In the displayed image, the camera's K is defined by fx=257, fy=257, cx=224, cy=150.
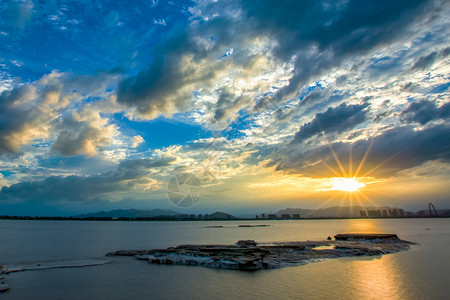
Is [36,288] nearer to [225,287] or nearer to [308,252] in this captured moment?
[225,287]

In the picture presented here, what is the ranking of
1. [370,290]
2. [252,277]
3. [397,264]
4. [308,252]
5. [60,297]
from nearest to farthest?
[60,297]
[370,290]
[252,277]
[397,264]
[308,252]

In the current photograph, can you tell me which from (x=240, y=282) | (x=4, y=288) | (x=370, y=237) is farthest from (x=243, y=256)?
(x=370, y=237)

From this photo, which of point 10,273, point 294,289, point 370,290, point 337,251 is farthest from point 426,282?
point 10,273

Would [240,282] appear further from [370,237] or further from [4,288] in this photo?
[370,237]

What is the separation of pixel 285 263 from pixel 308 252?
13010 mm

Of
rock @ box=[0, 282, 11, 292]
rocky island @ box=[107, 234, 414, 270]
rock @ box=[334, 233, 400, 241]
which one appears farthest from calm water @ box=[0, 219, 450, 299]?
rock @ box=[334, 233, 400, 241]

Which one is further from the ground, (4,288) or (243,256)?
(243,256)

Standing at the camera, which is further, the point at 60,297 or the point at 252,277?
the point at 252,277

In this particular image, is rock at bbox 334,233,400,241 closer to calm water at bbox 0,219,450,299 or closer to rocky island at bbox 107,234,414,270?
rocky island at bbox 107,234,414,270

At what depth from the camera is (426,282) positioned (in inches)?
1107

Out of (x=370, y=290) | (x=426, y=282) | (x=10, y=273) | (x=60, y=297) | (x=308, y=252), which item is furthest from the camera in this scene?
(x=308, y=252)

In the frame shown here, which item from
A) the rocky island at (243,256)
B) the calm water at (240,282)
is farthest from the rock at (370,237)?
the calm water at (240,282)

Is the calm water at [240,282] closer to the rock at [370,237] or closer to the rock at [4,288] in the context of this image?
the rock at [4,288]

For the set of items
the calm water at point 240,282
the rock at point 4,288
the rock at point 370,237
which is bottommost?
the calm water at point 240,282
